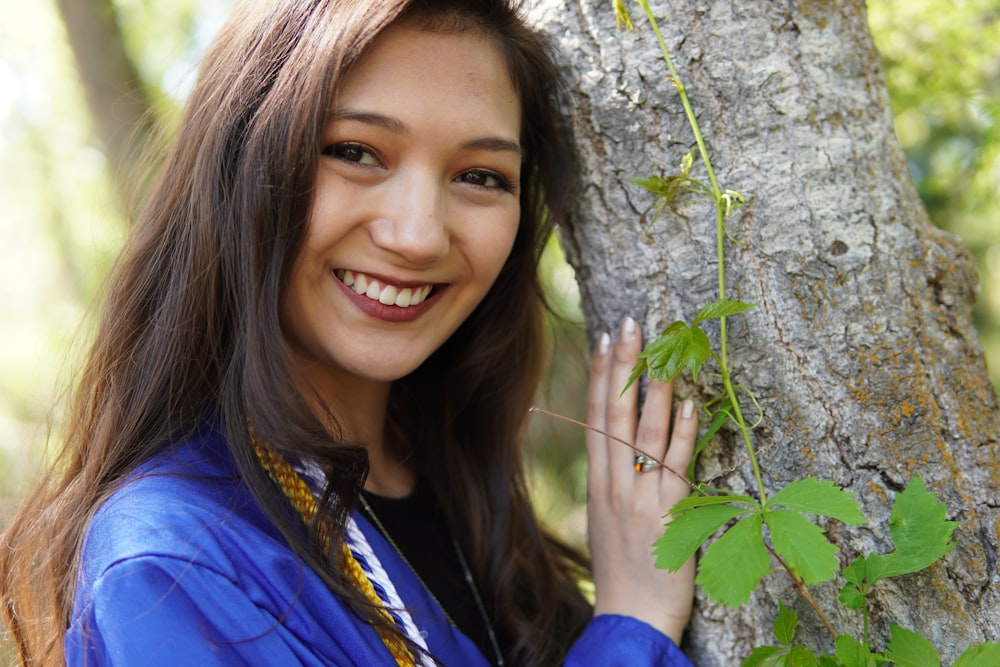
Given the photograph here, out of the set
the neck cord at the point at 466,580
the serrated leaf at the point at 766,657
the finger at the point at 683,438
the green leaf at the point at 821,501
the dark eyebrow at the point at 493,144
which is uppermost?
the dark eyebrow at the point at 493,144

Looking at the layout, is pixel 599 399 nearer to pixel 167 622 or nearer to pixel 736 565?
pixel 736 565

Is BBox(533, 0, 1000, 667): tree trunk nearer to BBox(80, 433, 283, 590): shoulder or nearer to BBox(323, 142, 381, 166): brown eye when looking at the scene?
BBox(323, 142, 381, 166): brown eye

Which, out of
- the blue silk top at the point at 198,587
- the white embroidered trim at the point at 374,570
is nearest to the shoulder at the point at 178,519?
the blue silk top at the point at 198,587

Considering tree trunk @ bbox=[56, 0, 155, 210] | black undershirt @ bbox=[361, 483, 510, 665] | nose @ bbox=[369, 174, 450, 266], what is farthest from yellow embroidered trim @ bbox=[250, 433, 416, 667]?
tree trunk @ bbox=[56, 0, 155, 210]

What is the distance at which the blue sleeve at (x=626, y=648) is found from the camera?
1.65 m

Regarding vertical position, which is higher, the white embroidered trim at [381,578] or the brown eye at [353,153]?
the brown eye at [353,153]

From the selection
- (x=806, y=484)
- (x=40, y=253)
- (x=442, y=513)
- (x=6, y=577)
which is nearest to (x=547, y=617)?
A: (x=442, y=513)

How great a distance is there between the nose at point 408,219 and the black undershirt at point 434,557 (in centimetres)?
→ 65

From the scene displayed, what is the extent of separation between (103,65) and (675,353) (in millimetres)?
3808

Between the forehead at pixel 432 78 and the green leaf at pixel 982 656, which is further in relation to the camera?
the forehead at pixel 432 78

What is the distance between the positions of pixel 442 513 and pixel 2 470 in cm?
537

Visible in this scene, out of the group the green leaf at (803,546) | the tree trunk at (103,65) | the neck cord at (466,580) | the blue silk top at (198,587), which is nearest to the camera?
the green leaf at (803,546)

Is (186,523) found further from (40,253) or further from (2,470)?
(40,253)

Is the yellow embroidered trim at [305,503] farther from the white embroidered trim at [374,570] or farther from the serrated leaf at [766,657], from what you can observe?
the serrated leaf at [766,657]
